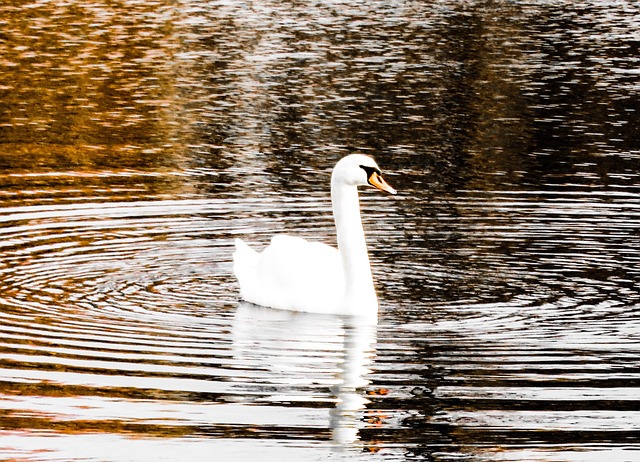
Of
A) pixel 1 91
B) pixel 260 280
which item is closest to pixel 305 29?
pixel 1 91

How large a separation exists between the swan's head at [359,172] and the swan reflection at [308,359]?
4.09 feet

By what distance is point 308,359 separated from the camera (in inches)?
486

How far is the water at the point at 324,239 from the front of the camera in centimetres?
1054

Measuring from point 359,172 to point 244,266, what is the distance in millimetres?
1466

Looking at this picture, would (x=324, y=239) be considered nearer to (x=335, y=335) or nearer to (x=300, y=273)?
(x=300, y=273)

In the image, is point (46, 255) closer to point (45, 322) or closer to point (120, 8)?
point (45, 322)

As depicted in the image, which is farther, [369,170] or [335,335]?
[369,170]

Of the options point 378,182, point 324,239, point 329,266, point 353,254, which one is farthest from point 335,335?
point 324,239

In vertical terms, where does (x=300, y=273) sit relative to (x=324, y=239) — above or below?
above

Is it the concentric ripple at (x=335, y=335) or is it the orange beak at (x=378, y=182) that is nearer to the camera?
the concentric ripple at (x=335, y=335)

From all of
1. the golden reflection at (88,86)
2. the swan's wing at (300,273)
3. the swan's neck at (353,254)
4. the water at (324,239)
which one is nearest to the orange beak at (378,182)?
the swan's neck at (353,254)

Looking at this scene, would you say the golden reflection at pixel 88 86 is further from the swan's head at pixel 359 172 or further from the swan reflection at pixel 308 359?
the swan reflection at pixel 308 359

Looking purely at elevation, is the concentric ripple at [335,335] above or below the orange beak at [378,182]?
below

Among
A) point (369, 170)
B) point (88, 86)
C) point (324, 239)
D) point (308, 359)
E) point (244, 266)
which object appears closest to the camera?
point (308, 359)
